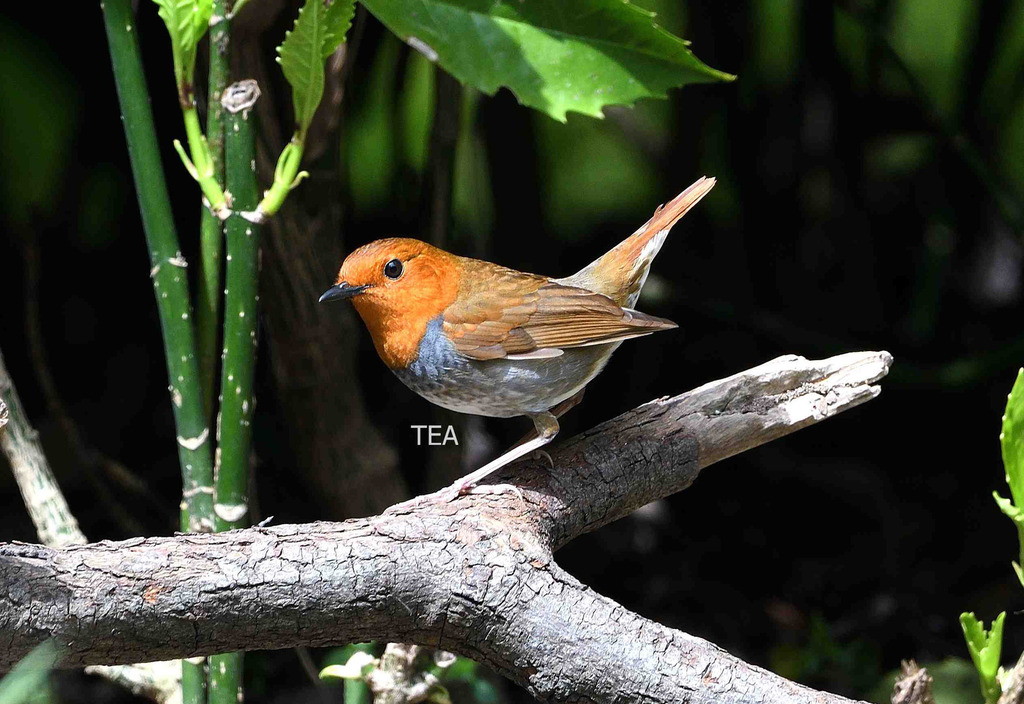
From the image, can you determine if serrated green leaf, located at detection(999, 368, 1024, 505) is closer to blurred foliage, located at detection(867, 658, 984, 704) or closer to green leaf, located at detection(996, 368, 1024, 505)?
green leaf, located at detection(996, 368, 1024, 505)

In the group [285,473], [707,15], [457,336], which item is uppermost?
[707,15]

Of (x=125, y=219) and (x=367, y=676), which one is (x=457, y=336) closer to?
(x=367, y=676)

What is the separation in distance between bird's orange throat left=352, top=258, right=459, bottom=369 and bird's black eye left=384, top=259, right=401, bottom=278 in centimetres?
3

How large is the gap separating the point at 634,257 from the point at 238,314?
818mm

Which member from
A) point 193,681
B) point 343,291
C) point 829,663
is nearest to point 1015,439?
point 343,291

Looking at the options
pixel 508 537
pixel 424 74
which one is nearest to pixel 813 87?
pixel 424 74

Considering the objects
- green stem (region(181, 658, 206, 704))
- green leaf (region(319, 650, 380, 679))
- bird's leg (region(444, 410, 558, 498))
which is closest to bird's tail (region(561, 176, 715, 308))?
bird's leg (region(444, 410, 558, 498))

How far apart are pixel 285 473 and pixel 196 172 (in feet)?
5.76

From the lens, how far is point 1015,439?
1571mm

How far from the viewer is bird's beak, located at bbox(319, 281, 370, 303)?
5.74 feet

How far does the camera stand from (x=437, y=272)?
74.9 inches

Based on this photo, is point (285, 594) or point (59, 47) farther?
point (59, 47)

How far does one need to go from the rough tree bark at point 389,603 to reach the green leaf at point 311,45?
667mm

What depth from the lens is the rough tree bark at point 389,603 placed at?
136 cm
